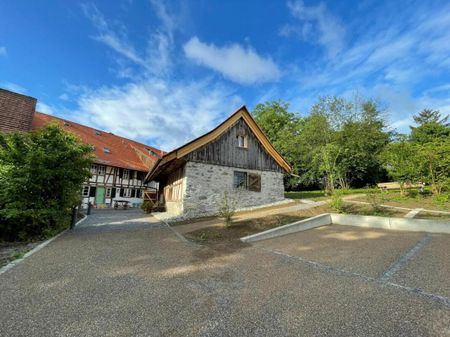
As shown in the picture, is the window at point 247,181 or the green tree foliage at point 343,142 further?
the green tree foliage at point 343,142

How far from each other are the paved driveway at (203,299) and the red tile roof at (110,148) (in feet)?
71.0

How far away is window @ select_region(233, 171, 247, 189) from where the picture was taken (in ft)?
43.3

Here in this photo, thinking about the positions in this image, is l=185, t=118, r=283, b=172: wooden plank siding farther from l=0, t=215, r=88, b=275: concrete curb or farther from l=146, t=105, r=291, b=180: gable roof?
l=0, t=215, r=88, b=275: concrete curb

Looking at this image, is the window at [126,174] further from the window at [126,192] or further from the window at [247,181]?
the window at [247,181]

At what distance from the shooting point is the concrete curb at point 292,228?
675cm

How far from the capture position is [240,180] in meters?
13.4

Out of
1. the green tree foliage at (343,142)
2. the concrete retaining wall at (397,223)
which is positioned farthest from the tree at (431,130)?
the concrete retaining wall at (397,223)

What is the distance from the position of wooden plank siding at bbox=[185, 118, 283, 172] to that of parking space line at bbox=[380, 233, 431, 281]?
28.9 ft

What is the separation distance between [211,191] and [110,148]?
20.0m

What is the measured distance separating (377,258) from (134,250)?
17.6ft

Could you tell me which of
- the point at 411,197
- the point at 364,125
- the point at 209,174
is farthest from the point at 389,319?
the point at 364,125

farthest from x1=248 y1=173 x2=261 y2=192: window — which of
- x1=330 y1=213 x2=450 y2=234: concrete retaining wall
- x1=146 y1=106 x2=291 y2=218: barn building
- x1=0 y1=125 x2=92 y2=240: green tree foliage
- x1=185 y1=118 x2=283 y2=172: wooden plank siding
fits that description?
x1=0 y1=125 x2=92 y2=240: green tree foliage

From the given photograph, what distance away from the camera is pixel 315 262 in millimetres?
4652

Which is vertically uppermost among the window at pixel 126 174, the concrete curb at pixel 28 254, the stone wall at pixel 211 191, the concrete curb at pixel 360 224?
the window at pixel 126 174
